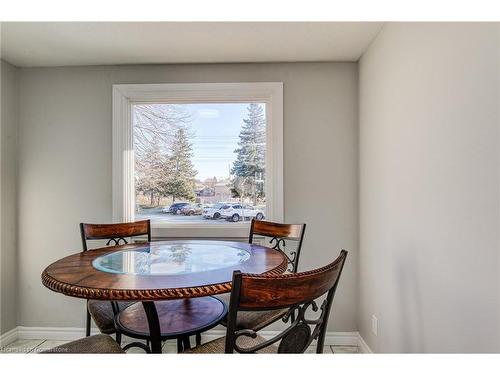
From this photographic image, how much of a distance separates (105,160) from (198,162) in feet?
2.64

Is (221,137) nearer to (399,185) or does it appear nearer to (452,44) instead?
(399,185)

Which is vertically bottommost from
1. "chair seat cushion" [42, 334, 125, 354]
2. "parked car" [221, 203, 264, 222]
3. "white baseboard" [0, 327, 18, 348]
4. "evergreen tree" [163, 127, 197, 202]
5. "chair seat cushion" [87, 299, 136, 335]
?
"white baseboard" [0, 327, 18, 348]

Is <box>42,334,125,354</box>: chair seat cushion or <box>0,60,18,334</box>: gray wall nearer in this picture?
<box>42,334,125,354</box>: chair seat cushion

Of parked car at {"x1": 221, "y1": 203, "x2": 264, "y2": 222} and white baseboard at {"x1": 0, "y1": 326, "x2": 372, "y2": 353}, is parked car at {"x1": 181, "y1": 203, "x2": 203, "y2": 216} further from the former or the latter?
white baseboard at {"x1": 0, "y1": 326, "x2": 372, "y2": 353}

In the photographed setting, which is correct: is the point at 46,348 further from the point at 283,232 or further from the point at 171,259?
the point at 283,232

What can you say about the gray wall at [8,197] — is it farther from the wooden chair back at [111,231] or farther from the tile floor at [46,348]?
the wooden chair back at [111,231]

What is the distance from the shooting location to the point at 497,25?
0.95 meters

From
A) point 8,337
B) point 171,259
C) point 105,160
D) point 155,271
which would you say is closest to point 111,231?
point 105,160

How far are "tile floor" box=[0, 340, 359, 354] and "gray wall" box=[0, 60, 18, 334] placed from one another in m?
0.16

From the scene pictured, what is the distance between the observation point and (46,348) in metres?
2.36

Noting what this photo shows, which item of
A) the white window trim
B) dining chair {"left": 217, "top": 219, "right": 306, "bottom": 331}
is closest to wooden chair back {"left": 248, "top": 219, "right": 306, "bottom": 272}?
dining chair {"left": 217, "top": 219, "right": 306, "bottom": 331}

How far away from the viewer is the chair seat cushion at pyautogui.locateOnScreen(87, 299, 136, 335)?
62.4 inches

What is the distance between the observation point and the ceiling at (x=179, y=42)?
74.9 inches
